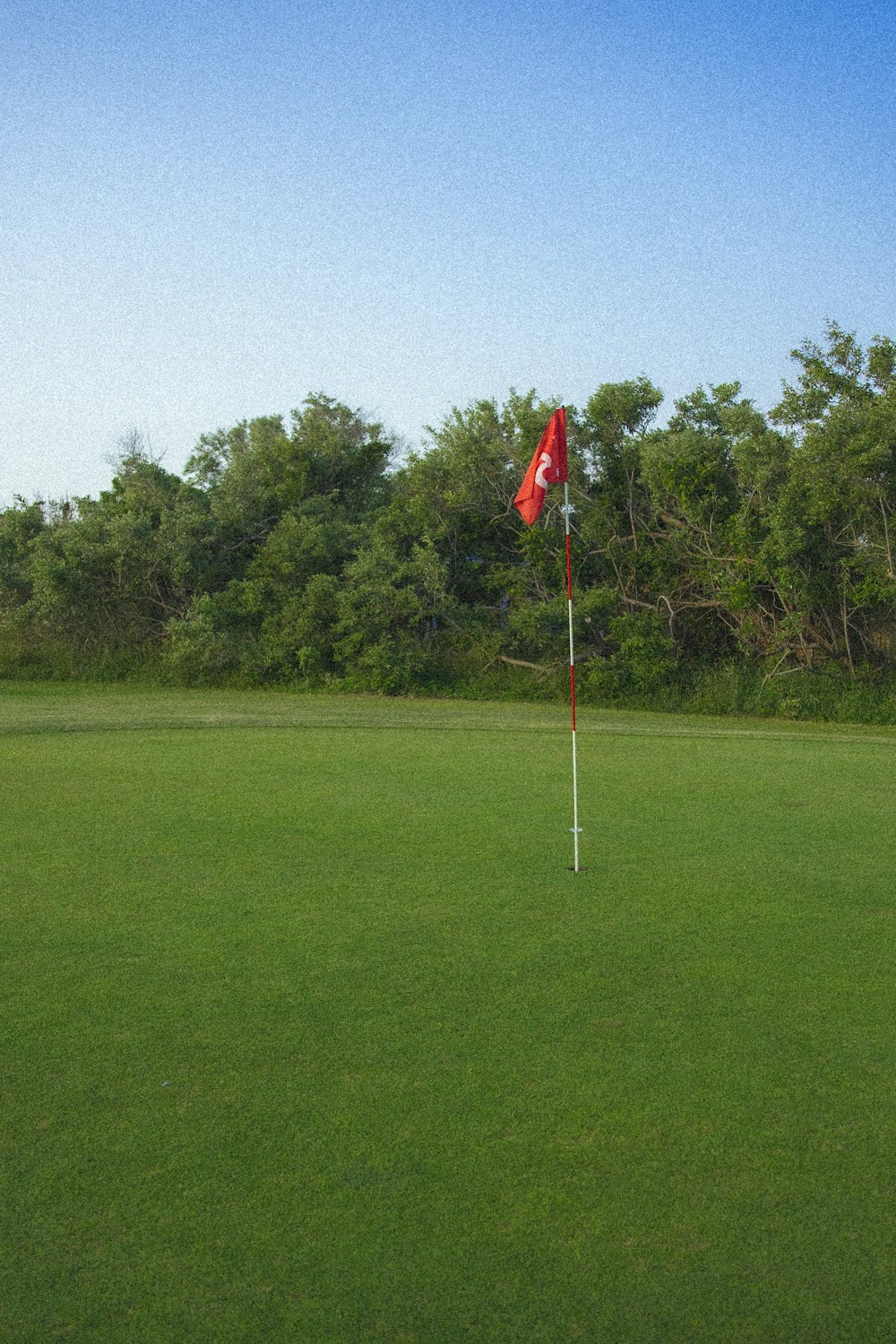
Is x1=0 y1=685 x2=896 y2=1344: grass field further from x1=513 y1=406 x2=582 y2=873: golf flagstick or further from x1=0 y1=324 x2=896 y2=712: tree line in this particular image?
x1=0 y1=324 x2=896 y2=712: tree line

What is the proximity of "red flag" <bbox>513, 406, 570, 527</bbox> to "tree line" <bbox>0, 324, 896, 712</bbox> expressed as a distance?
11494 millimetres

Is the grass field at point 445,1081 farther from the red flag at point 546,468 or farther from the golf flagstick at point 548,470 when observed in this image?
the red flag at point 546,468

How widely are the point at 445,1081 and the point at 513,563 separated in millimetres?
21266

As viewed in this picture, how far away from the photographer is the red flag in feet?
26.9

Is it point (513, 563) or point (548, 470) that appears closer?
point (548, 470)

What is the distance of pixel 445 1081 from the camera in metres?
4.09

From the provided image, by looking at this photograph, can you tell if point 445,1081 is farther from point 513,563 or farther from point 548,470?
point 513,563

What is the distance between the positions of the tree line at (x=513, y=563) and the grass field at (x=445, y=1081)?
12.2 m

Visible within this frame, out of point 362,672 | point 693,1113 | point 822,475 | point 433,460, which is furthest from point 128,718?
point 693,1113

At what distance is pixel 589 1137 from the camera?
3678mm

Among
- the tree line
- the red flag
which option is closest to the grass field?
the red flag

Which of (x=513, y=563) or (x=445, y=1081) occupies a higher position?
(x=513, y=563)

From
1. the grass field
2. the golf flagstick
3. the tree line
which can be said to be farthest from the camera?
the tree line

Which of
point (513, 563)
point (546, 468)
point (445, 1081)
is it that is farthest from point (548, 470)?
point (513, 563)
